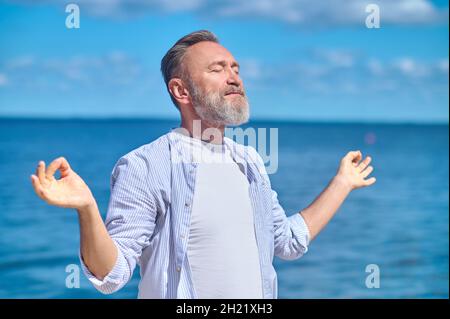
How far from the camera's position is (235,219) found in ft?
9.06

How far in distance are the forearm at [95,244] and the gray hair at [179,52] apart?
2.22ft

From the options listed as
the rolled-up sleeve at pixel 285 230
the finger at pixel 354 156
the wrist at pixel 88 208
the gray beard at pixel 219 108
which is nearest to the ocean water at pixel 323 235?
the finger at pixel 354 156

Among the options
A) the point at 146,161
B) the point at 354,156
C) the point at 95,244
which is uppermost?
the point at 354,156

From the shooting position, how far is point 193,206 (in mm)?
2727

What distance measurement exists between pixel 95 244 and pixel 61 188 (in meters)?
0.20

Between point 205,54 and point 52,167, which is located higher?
point 205,54

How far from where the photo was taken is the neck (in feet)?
9.56

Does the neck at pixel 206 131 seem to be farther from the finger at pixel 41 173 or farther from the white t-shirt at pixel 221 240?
the finger at pixel 41 173

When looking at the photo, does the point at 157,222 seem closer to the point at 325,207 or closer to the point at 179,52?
the point at 179,52

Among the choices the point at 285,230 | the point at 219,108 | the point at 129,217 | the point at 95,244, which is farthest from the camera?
the point at 285,230

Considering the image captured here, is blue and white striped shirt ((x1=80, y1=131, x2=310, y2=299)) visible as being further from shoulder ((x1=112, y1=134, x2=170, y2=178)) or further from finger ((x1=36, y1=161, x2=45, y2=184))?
finger ((x1=36, y1=161, x2=45, y2=184))

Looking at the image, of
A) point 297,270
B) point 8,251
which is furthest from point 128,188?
point 8,251

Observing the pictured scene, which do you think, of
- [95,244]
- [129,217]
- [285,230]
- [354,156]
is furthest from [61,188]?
[354,156]

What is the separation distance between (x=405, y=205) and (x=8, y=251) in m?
10.4
